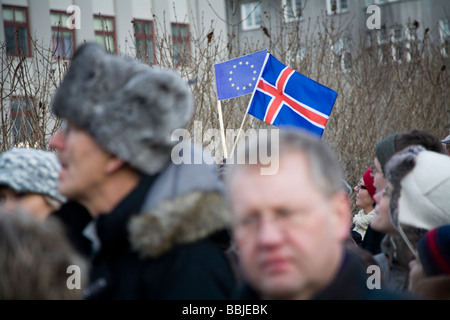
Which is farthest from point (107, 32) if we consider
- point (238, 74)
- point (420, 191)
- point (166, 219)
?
point (166, 219)

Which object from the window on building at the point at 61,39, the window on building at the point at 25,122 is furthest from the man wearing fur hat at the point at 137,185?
the window on building at the point at 25,122

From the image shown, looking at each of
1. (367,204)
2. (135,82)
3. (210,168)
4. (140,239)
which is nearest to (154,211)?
(140,239)

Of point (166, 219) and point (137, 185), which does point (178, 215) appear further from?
point (137, 185)

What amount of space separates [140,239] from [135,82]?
528mm

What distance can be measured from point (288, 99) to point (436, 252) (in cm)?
422

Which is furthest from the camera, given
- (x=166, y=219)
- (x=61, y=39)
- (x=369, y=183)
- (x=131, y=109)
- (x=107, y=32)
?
(x=107, y=32)

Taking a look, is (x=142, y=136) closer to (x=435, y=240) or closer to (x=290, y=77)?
(x=435, y=240)

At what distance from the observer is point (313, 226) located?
1855 millimetres

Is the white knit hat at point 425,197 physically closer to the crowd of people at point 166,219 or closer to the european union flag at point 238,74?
the crowd of people at point 166,219

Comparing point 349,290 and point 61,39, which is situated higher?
point 61,39

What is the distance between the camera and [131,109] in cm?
228

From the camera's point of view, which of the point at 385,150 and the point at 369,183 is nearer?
the point at 385,150

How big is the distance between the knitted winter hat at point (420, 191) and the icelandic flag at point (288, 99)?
3269 mm

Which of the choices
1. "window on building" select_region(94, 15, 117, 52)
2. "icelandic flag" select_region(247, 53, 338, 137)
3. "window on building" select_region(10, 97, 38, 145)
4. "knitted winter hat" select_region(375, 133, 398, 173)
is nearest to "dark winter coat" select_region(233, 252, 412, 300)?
"knitted winter hat" select_region(375, 133, 398, 173)
